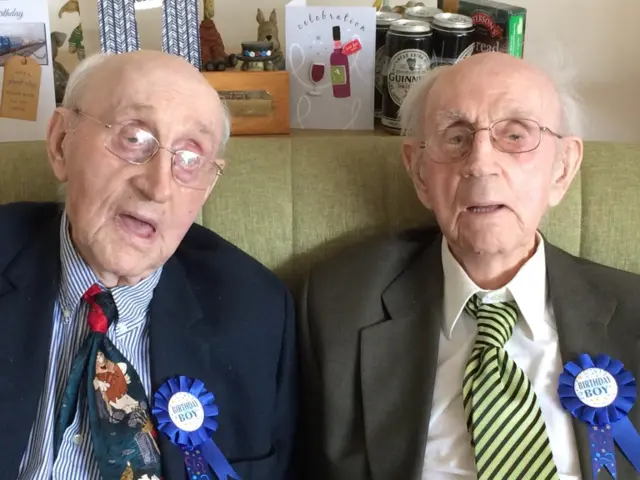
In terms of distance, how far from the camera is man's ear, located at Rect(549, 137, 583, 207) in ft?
4.92

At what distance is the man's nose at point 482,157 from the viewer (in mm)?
1382

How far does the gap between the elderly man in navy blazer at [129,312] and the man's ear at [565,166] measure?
0.63 meters

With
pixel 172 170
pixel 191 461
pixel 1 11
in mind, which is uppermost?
pixel 1 11

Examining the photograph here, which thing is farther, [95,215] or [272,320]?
[272,320]

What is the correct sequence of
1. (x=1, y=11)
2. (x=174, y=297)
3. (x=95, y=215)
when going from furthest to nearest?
(x=1, y=11) < (x=174, y=297) < (x=95, y=215)

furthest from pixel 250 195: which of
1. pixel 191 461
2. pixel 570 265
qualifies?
pixel 570 265

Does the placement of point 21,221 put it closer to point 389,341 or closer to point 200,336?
point 200,336

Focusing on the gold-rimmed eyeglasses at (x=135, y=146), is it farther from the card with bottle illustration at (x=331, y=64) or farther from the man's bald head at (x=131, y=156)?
the card with bottle illustration at (x=331, y=64)

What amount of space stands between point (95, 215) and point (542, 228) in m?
0.96

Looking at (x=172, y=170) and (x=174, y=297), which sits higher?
(x=172, y=170)

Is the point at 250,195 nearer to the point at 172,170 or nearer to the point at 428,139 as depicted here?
the point at 172,170

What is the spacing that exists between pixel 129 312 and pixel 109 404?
18 centimetres

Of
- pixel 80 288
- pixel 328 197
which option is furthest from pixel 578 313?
pixel 80 288

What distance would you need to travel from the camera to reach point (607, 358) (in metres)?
1.42
